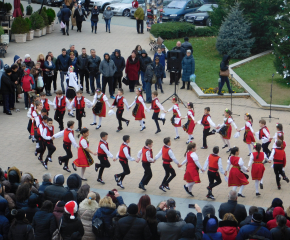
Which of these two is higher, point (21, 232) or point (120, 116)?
point (21, 232)

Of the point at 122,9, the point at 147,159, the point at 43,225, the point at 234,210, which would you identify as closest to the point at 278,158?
the point at 147,159

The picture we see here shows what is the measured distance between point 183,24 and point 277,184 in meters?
18.4

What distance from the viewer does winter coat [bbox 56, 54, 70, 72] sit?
61.0 ft

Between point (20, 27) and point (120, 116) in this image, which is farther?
point (20, 27)

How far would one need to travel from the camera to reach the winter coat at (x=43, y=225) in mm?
7785

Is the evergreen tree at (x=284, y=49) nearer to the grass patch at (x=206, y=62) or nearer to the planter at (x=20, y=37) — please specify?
the grass patch at (x=206, y=62)

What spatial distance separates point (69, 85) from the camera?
17.6m

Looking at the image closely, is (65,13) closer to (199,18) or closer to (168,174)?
(199,18)

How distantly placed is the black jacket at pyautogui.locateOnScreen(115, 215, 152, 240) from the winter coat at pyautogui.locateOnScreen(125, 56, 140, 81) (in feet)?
40.5

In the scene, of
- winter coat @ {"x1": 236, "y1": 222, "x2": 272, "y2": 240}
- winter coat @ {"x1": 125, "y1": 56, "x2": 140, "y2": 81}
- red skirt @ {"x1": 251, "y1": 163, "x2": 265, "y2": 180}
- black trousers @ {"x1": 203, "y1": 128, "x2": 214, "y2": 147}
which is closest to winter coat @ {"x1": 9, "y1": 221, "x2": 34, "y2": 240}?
winter coat @ {"x1": 236, "y1": 222, "x2": 272, "y2": 240}

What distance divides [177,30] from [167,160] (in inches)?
694

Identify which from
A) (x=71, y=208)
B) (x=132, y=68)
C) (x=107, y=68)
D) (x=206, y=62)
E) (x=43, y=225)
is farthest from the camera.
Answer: (x=206, y=62)

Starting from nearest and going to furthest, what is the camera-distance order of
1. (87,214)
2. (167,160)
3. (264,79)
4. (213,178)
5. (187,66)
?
(87,214) → (213,178) → (167,160) → (187,66) → (264,79)

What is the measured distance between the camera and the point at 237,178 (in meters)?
11.2
